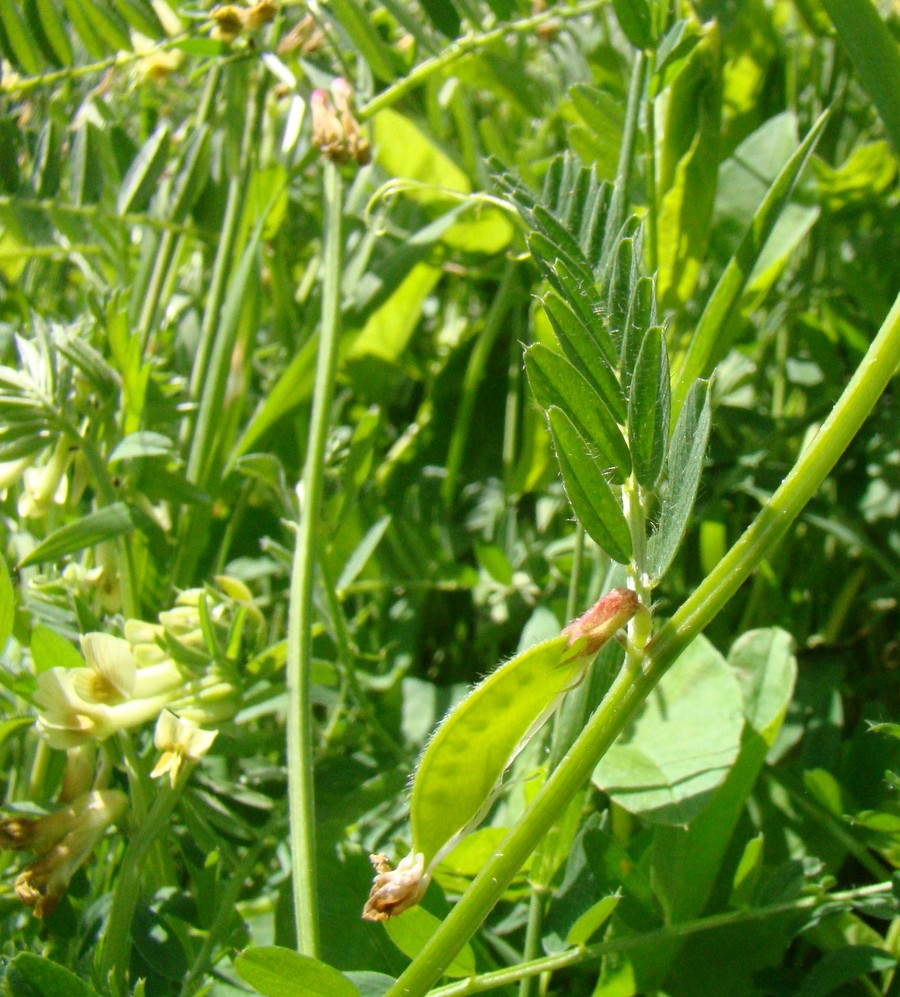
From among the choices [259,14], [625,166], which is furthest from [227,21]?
[625,166]

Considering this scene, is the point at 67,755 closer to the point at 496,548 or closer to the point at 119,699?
the point at 119,699

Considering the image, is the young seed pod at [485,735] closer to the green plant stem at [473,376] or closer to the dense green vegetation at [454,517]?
the dense green vegetation at [454,517]

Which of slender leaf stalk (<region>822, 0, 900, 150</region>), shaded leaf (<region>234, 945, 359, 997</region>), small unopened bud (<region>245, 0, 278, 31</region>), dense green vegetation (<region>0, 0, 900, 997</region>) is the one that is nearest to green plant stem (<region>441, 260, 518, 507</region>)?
dense green vegetation (<region>0, 0, 900, 997</region>)

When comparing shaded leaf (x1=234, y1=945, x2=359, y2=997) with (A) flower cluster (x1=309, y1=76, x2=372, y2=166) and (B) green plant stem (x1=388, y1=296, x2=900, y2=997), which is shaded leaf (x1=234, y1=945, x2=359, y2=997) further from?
(A) flower cluster (x1=309, y1=76, x2=372, y2=166)

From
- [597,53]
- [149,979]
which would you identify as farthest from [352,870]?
[597,53]

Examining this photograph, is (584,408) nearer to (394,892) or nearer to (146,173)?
(394,892)

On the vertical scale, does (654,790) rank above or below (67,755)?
below
